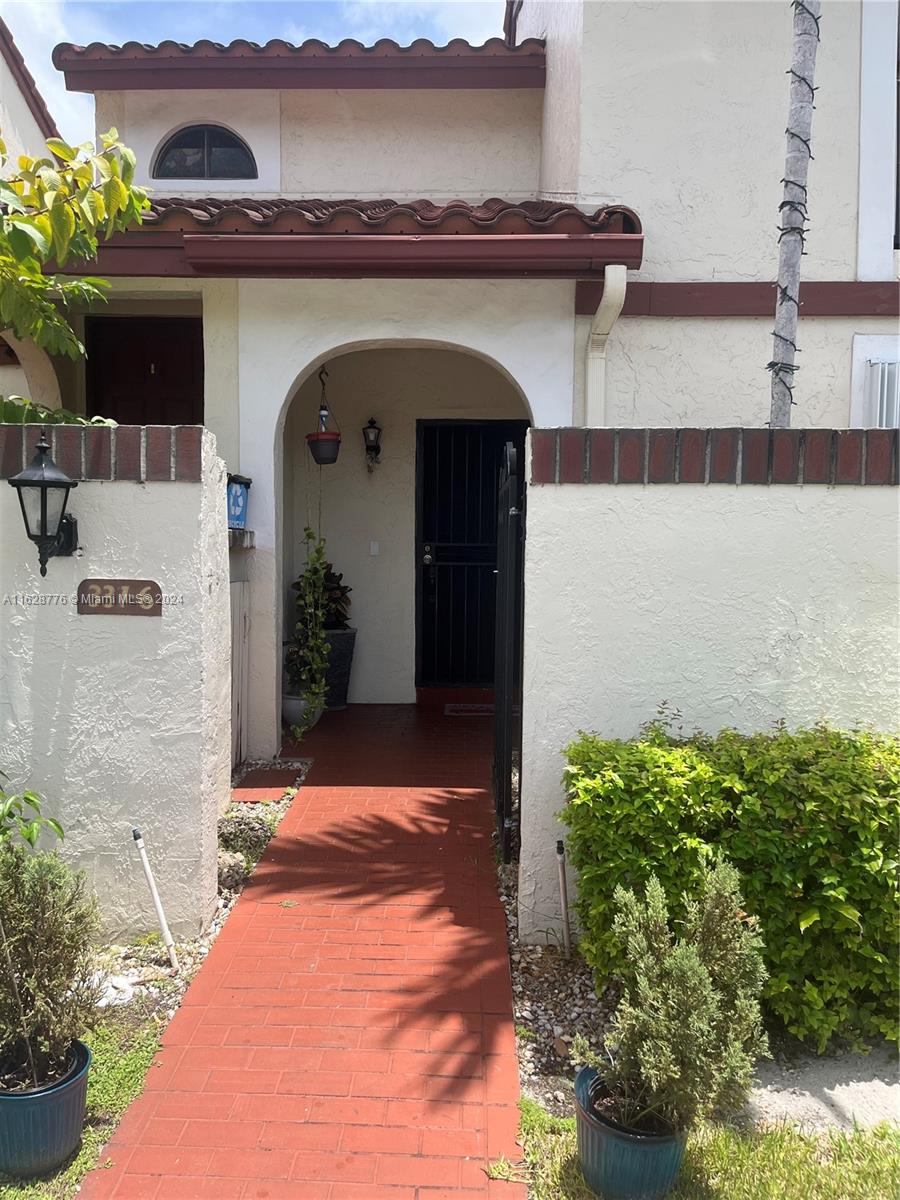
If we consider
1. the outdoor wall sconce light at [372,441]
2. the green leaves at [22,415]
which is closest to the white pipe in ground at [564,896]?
the green leaves at [22,415]

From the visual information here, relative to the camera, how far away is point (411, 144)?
821cm

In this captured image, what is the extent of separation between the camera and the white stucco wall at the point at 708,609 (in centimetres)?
367

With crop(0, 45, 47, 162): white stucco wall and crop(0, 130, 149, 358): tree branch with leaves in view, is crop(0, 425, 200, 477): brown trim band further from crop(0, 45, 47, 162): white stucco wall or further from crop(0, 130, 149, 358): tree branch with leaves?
crop(0, 45, 47, 162): white stucco wall

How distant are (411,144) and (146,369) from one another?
3388 mm

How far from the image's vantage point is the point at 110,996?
347cm

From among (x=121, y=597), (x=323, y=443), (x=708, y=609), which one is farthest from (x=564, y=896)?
(x=323, y=443)

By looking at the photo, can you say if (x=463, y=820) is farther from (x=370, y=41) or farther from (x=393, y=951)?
(x=370, y=41)

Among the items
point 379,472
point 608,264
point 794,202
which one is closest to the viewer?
point 794,202

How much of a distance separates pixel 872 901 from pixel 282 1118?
7.25 ft

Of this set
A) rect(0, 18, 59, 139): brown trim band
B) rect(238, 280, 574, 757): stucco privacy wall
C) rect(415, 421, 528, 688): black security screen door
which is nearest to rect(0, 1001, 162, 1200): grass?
rect(238, 280, 574, 757): stucco privacy wall

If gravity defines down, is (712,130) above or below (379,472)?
above

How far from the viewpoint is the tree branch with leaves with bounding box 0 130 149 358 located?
129 inches

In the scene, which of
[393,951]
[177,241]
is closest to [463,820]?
[393,951]

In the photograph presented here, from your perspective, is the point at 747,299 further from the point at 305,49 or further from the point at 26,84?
the point at 26,84
